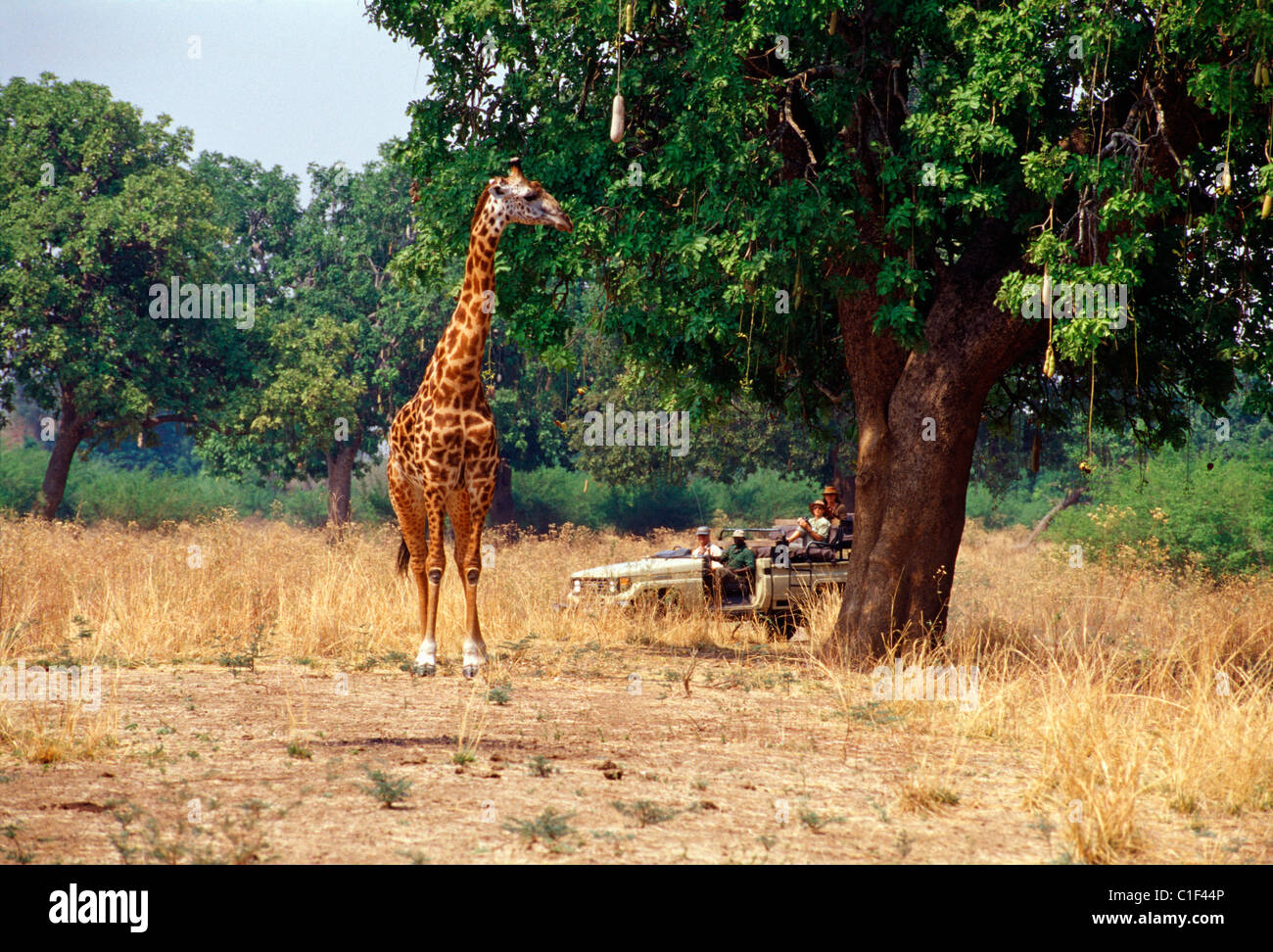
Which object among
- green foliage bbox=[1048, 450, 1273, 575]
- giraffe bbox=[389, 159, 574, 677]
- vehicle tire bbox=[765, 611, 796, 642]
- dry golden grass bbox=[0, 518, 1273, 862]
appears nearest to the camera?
dry golden grass bbox=[0, 518, 1273, 862]

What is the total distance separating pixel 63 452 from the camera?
3127cm

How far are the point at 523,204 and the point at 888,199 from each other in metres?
3.92

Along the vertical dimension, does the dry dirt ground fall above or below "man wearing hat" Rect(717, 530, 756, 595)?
below

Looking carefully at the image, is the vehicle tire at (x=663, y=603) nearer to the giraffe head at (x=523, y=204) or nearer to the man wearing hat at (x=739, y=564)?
the man wearing hat at (x=739, y=564)

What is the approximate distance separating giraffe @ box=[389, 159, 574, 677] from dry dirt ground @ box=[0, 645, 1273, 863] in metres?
1.55

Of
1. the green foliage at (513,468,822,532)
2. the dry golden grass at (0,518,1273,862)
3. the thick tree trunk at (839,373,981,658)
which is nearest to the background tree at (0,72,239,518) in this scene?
the dry golden grass at (0,518,1273,862)

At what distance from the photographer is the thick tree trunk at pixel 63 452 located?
30594 mm

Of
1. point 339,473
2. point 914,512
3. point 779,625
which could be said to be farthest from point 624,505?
point 914,512

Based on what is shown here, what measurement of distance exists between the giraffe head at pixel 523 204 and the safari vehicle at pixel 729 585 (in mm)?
5721

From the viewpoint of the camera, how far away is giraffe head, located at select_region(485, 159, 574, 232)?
437 inches

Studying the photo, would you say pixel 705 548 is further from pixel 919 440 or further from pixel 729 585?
pixel 919 440

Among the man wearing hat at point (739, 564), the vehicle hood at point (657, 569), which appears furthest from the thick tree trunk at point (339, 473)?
the man wearing hat at point (739, 564)

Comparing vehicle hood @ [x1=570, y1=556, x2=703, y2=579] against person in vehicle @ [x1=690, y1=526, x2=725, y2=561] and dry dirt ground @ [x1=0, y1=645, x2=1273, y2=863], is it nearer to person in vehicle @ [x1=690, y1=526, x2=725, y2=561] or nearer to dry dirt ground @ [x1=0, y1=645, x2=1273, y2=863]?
person in vehicle @ [x1=690, y1=526, x2=725, y2=561]
